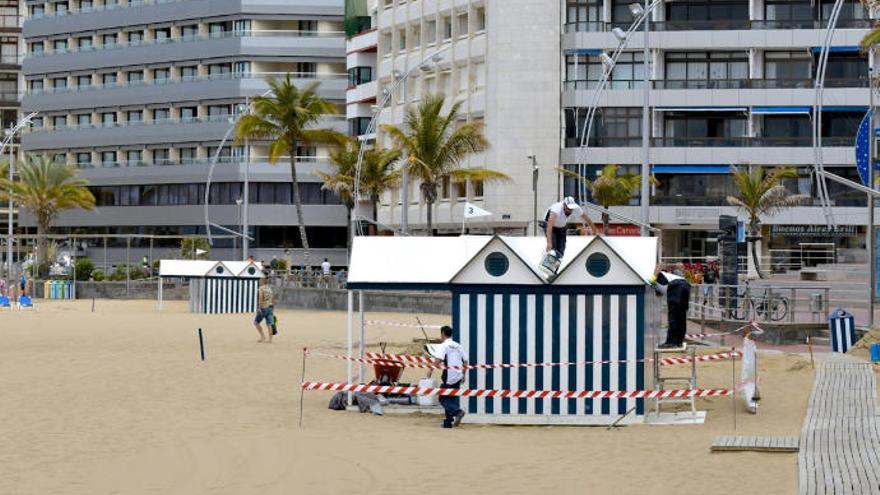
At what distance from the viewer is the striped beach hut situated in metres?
19.6

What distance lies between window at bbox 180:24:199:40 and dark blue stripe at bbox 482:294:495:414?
263ft

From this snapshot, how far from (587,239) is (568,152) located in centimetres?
5096

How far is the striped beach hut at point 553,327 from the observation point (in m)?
19.6

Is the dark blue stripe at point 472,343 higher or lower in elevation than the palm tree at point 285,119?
lower

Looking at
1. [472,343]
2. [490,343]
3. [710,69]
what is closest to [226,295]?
[710,69]

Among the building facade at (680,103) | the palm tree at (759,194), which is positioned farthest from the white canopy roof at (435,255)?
the building facade at (680,103)

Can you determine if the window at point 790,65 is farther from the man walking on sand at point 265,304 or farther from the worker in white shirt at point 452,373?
the worker in white shirt at point 452,373

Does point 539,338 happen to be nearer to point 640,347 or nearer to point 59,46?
point 640,347

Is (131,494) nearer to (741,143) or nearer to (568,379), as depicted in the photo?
(568,379)

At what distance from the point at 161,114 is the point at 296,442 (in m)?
84.2

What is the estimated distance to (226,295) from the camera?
52031 mm

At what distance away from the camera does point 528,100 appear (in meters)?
70.8

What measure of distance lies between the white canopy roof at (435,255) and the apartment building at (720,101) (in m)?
48.7

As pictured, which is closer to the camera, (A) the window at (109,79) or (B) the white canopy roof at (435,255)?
(B) the white canopy roof at (435,255)
